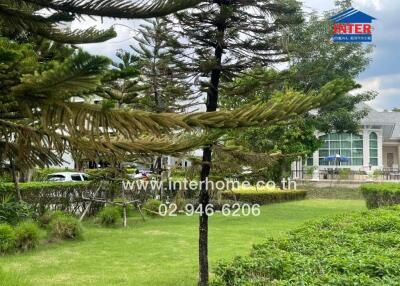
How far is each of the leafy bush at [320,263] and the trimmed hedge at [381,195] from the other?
9348 millimetres

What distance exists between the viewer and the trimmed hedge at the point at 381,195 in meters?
13.4

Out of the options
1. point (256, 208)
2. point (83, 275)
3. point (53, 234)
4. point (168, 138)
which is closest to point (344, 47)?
point (256, 208)

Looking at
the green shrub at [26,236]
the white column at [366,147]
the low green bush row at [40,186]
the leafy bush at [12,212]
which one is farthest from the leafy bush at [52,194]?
the white column at [366,147]

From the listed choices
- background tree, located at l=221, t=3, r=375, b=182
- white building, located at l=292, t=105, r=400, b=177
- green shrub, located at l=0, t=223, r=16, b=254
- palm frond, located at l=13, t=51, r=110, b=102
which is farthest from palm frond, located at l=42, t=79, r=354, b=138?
white building, located at l=292, t=105, r=400, b=177

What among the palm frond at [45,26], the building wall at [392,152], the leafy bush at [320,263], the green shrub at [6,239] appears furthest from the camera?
the building wall at [392,152]

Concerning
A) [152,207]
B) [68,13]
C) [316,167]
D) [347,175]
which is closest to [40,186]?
[152,207]

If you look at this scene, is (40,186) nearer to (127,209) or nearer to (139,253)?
(127,209)

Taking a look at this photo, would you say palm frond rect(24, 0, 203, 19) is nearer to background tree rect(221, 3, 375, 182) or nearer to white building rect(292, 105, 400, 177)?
background tree rect(221, 3, 375, 182)

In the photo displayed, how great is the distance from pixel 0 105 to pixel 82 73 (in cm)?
84

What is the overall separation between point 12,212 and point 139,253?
3145 millimetres

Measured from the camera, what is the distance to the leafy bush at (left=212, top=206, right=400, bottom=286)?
2885 mm

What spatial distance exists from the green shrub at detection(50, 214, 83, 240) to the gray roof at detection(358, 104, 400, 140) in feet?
79.5

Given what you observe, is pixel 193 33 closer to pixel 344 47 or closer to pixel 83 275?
pixel 83 275

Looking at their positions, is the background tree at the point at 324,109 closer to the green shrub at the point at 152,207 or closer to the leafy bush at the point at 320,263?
the green shrub at the point at 152,207
